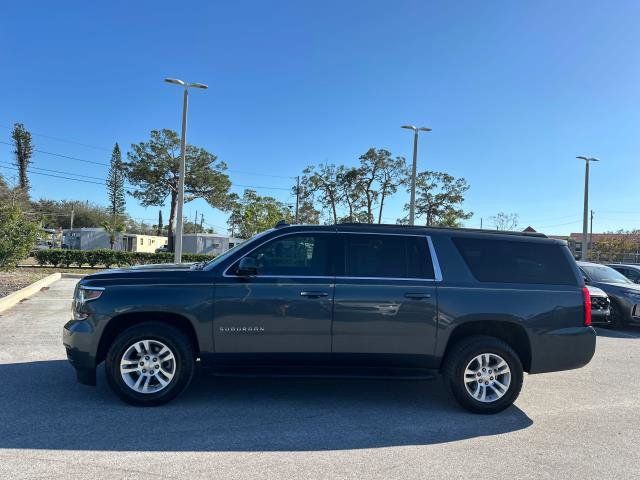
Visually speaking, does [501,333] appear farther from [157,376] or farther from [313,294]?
[157,376]

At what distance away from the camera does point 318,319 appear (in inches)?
203

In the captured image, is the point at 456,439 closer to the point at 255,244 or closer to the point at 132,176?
the point at 255,244

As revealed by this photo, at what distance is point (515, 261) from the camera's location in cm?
555

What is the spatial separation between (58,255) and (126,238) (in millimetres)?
34774

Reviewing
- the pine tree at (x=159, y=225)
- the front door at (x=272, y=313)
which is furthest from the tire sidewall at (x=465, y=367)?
the pine tree at (x=159, y=225)

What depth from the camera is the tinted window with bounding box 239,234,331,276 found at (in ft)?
17.3

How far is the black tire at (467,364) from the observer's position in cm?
527

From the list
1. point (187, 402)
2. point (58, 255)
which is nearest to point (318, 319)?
point (187, 402)

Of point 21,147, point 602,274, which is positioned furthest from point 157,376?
point 21,147

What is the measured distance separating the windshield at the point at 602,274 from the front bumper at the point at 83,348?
11343 millimetres

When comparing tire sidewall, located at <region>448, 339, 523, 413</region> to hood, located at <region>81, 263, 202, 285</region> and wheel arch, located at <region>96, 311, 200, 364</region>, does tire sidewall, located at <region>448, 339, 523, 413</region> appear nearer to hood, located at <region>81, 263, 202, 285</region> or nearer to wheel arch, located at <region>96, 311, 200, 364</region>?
wheel arch, located at <region>96, 311, 200, 364</region>

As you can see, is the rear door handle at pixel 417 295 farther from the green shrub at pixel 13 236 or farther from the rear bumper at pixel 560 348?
the green shrub at pixel 13 236

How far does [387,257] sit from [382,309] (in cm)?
57

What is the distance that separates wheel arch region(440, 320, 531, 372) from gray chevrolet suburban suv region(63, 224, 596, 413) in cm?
1
